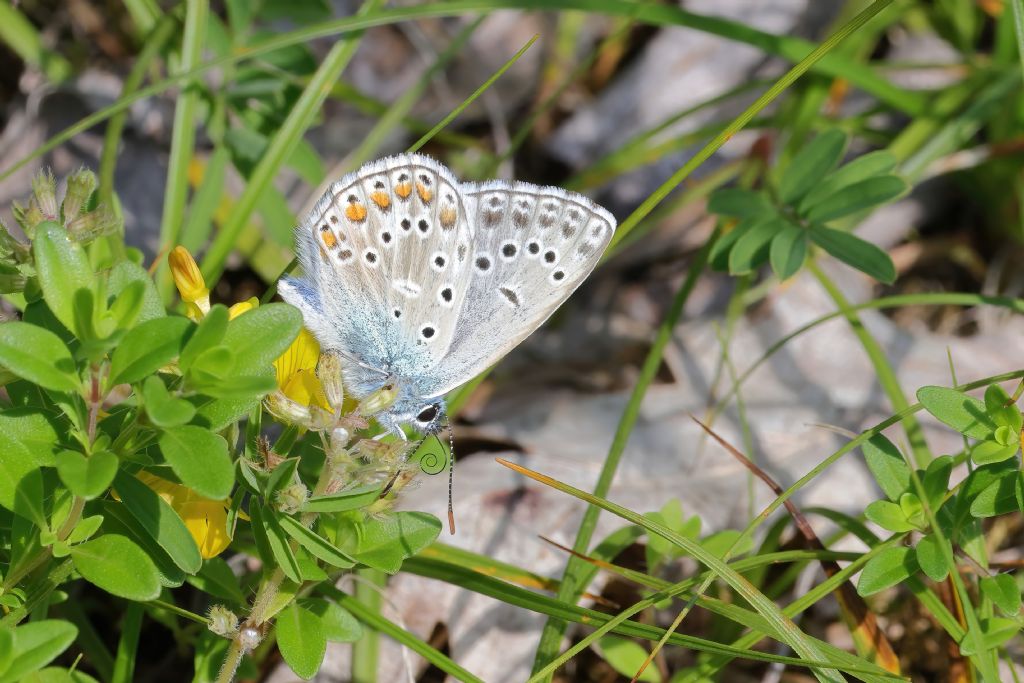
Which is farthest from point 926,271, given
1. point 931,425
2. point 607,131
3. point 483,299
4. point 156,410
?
point 156,410

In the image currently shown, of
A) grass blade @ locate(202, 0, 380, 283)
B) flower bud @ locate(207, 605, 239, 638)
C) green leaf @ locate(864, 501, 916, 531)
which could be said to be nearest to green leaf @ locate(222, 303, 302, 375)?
flower bud @ locate(207, 605, 239, 638)

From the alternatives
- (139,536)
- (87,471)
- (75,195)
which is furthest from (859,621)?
(75,195)

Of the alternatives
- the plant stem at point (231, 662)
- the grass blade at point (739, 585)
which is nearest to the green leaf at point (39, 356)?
the plant stem at point (231, 662)

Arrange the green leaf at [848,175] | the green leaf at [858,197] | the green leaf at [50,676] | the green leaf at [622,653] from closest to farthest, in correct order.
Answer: the green leaf at [50,676] → the green leaf at [622,653] → the green leaf at [858,197] → the green leaf at [848,175]

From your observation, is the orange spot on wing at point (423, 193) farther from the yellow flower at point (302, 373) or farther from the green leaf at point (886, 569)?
the green leaf at point (886, 569)

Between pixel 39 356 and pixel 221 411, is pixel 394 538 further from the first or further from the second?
pixel 39 356

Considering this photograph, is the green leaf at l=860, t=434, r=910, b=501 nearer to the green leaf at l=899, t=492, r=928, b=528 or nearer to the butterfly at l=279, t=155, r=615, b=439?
the green leaf at l=899, t=492, r=928, b=528
